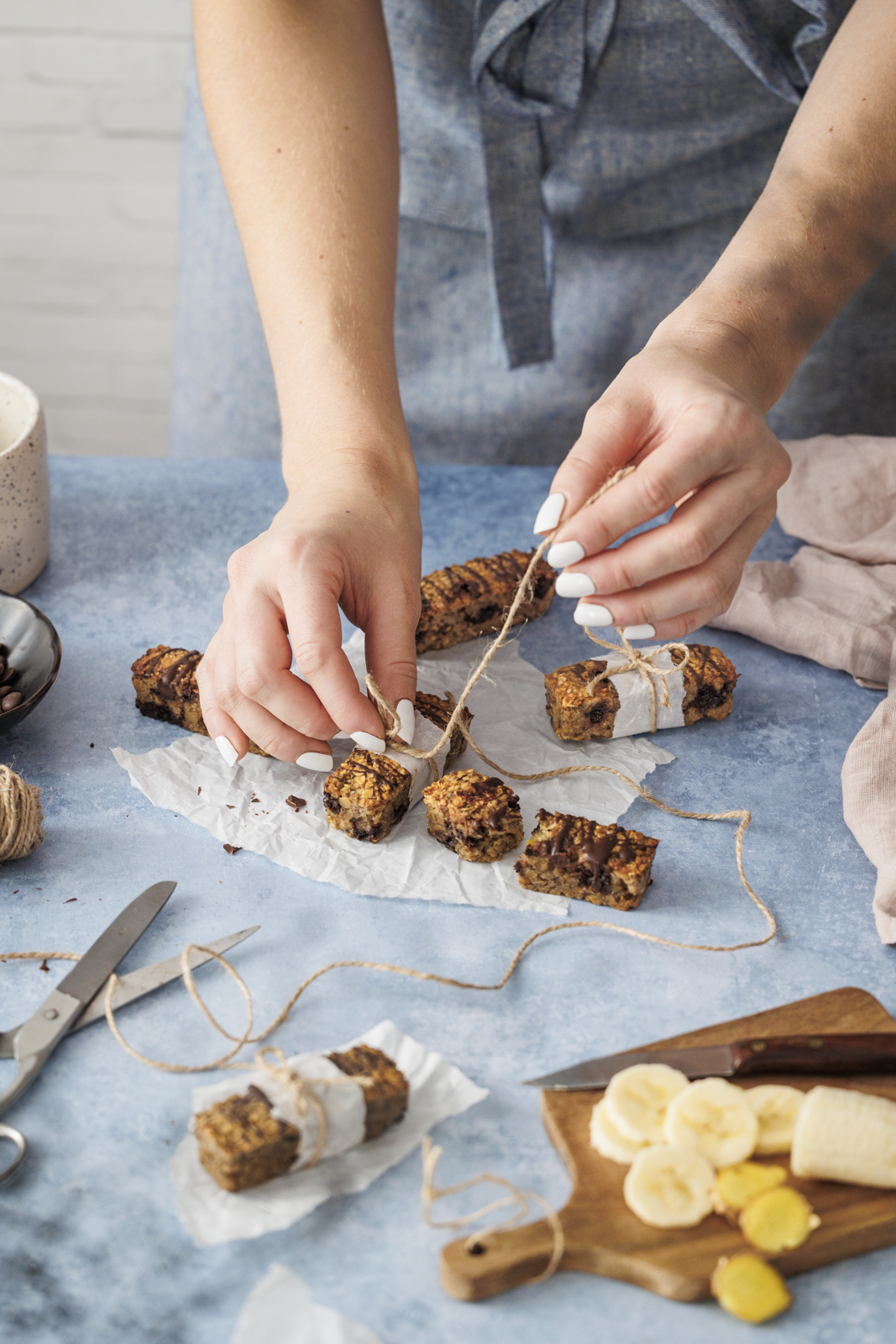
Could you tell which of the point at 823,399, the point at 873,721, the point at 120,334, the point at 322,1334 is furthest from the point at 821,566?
the point at 120,334

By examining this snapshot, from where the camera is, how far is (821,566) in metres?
1.88

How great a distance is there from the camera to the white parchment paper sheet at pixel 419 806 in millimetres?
1392

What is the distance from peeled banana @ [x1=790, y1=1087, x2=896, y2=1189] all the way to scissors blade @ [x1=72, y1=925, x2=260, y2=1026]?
0.67 meters

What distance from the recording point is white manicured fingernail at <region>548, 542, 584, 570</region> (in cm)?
124

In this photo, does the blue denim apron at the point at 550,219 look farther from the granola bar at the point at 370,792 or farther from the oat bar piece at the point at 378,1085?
the oat bar piece at the point at 378,1085

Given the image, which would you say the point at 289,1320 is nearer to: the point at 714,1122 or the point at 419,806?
the point at 714,1122

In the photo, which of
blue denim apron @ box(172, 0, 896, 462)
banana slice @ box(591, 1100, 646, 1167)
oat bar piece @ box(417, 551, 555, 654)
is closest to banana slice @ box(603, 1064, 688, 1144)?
banana slice @ box(591, 1100, 646, 1167)

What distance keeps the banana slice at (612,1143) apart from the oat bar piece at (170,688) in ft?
2.38

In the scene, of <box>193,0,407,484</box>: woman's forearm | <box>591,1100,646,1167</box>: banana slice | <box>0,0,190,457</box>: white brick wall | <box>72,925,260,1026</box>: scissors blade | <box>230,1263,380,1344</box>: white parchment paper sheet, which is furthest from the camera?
<box>0,0,190,457</box>: white brick wall

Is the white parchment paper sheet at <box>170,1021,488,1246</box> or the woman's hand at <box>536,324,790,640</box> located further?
the woman's hand at <box>536,324,790,640</box>

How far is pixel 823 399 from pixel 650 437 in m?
1.24

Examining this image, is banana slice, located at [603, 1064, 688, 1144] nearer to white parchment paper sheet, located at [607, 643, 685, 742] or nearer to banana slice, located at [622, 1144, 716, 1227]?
banana slice, located at [622, 1144, 716, 1227]

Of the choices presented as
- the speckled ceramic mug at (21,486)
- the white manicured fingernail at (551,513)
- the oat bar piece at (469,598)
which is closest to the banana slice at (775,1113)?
the white manicured fingernail at (551,513)

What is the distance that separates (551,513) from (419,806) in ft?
1.63
